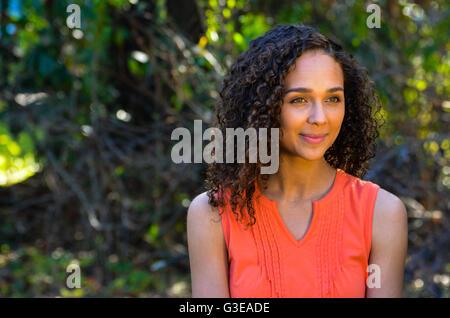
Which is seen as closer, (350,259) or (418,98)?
(350,259)

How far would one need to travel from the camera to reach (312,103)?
1.70 metres

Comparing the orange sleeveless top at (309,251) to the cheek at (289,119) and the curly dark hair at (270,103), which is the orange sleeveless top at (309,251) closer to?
the curly dark hair at (270,103)

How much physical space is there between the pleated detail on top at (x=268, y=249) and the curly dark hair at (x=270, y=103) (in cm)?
4

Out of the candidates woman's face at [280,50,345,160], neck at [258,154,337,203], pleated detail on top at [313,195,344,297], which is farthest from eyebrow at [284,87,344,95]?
pleated detail on top at [313,195,344,297]

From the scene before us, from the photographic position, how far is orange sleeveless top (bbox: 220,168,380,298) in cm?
167

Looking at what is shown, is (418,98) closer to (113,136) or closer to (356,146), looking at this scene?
(356,146)

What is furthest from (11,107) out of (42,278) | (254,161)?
(254,161)

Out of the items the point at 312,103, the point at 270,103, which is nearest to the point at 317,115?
the point at 312,103

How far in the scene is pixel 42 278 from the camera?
4008mm

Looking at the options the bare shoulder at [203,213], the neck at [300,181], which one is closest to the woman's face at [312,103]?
the neck at [300,181]

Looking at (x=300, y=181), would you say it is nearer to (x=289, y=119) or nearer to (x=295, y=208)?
(x=295, y=208)

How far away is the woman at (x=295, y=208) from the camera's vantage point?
1.69 meters

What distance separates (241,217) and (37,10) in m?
2.70
